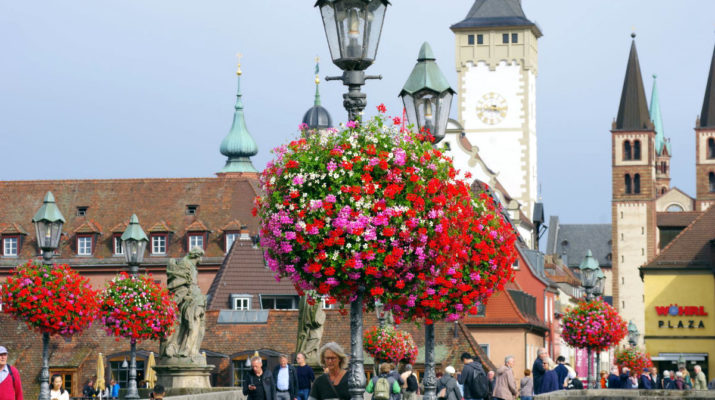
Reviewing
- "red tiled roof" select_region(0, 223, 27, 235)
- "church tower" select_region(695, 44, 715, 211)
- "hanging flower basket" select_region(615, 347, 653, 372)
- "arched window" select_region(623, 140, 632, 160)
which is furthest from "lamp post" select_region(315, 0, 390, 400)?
"church tower" select_region(695, 44, 715, 211)

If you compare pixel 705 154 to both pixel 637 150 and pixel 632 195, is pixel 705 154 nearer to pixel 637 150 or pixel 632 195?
pixel 637 150

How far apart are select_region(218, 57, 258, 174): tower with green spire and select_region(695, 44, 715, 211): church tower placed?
56.0m

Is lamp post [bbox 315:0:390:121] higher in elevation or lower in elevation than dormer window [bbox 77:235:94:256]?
lower

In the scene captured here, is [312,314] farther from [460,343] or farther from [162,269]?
[162,269]

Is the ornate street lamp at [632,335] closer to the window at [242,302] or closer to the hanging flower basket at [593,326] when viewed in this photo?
the window at [242,302]

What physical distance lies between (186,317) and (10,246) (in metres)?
58.7

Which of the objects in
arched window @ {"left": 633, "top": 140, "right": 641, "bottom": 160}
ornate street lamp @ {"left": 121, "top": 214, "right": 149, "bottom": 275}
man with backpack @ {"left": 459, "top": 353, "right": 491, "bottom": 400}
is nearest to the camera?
man with backpack @ {"left": 459, "top": 353, "right": 491, "bottom": 400}

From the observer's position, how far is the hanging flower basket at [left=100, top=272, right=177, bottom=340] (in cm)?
3866

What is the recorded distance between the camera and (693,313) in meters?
81.4

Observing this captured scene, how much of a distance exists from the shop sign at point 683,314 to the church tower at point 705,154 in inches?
2826

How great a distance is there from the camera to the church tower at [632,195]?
13638 cm

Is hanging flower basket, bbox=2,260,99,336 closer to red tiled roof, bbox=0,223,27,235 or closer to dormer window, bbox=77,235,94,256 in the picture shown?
dormer window, bbox=77,235,94,256

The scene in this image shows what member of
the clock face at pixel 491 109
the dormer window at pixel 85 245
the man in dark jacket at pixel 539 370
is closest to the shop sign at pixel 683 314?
the dormer window at pixel 85 245

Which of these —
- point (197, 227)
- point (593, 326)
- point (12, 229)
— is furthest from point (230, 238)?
point (593, 326)
